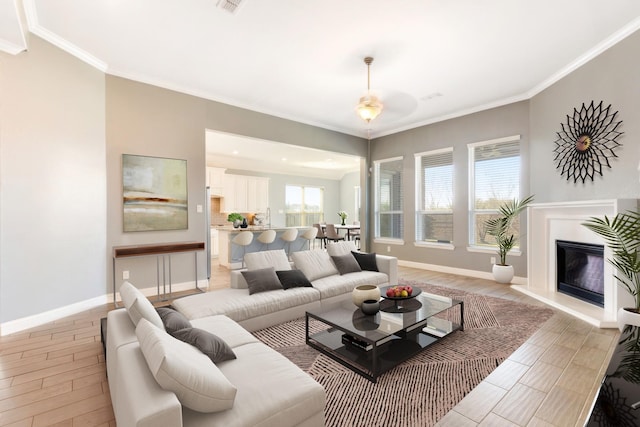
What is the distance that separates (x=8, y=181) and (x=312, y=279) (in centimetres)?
349

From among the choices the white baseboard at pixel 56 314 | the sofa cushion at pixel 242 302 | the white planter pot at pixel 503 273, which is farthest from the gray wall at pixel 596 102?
the white baseboard at pixel 56 314

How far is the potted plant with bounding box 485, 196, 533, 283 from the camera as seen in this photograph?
199 inches

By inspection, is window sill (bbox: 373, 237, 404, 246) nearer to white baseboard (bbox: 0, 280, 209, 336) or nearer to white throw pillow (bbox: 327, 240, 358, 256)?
white throw pillow (bbox: 327, 240, 358, 256)

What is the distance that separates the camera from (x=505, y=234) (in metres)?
5.36

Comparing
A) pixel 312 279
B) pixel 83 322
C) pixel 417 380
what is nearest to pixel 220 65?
pixel 312 279

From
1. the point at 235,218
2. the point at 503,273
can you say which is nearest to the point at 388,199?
the point at 503,273

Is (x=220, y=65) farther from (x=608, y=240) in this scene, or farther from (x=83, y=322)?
(x=608, y=240)

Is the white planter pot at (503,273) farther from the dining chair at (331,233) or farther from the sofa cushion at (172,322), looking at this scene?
the sofa cushion at (172,322)

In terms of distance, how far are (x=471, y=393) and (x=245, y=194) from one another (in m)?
8.68

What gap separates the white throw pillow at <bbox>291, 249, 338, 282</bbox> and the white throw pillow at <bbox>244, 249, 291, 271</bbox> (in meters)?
0.22

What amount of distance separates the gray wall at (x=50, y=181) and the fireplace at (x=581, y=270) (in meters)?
6.43

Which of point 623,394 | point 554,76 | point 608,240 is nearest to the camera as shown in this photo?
point 623,394

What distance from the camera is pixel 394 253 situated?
7.20 meters

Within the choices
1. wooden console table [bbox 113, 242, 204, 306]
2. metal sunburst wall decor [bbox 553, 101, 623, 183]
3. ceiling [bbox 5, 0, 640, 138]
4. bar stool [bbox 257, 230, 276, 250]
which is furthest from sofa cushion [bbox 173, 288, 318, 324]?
metal sunburst wall decor [bbox 553, 101, 623, 183]
